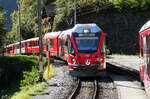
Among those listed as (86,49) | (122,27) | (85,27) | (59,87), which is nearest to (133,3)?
(122,27)

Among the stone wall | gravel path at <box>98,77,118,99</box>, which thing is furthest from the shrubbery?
the stone wall

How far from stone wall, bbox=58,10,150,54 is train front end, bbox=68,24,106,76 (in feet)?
93.1

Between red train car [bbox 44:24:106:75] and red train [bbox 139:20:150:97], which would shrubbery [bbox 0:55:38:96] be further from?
red train [bbox 139:20:150:97]

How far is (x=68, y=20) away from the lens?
50.0 meters

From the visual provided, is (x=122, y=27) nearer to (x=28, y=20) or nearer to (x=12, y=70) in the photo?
(x=12, y=70)

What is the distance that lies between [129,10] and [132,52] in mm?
7109

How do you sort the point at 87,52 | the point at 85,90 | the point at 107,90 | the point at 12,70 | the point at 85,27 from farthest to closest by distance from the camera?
the point at 12,70 < the point at 85,27 < the point at 87,52 < the point at 85,90 < the point at 107,90

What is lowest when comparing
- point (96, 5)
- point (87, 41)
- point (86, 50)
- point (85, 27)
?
point (86, 50)

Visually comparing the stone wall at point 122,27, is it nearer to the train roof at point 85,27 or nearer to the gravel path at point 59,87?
the train roof at point 85,27

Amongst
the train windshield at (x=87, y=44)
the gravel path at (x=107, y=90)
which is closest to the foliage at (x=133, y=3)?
the train windshield at (x=87, y=44)

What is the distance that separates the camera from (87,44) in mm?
16844

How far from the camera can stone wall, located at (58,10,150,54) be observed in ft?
149

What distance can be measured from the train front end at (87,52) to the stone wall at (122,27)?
93.1 feet

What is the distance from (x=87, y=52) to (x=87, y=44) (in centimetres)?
52
